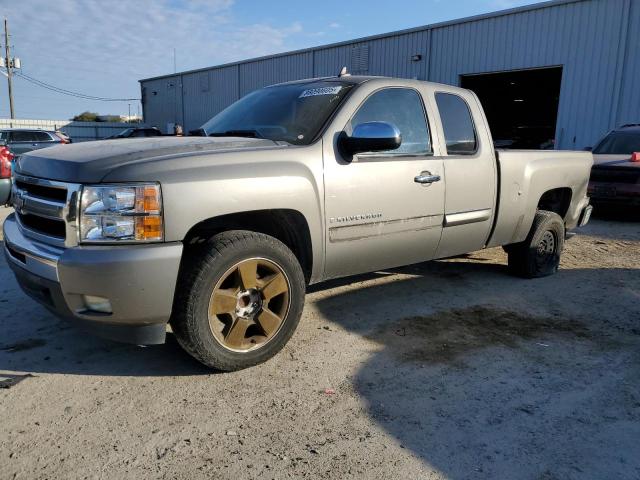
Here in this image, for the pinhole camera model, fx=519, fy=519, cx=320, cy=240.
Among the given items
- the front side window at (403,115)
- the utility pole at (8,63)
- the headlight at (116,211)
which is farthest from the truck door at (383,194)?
the utility pole at (8,63)

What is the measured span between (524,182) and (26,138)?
18.8 m

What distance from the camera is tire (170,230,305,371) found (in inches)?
117

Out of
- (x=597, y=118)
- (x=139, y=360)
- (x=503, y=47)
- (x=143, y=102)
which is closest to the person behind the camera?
(x=139, y=360)

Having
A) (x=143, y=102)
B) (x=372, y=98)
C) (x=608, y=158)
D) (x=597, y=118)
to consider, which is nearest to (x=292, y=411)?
(x=372, y=98)

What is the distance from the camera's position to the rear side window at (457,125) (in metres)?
4.45

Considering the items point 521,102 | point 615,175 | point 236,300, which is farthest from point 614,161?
point 521,102

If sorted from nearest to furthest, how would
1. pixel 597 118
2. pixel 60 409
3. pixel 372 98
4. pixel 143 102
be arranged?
pixel 60 409 → pixel 372 98 → pixel 597 118 → pixel 143 102

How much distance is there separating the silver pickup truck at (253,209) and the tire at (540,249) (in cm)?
76

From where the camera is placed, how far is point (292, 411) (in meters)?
2.84

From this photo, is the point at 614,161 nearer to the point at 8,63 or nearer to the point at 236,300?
the point at 236,300

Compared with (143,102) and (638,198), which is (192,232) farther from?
(143,102)

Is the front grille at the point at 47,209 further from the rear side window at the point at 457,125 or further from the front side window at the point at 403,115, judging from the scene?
the rear side window at the point at 457,125

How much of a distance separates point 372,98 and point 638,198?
7.26 m

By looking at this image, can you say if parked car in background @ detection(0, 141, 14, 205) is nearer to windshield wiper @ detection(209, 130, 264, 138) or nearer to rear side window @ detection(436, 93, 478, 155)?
windshield wiper @ detection(209, 130, 264, 138)
